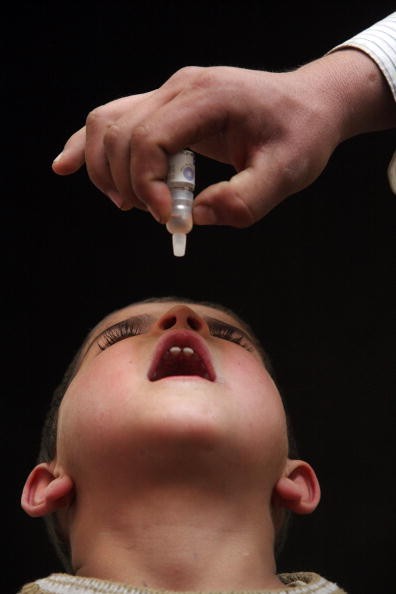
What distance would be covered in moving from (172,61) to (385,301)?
2.34ft

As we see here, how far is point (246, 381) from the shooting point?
132 cm

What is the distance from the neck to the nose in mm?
251

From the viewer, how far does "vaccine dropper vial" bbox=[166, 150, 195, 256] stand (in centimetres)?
112

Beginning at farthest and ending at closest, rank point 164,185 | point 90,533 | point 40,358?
point 40,358 → point 90,533 → point 164,185

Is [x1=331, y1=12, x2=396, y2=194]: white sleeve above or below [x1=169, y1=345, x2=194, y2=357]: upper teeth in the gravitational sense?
above

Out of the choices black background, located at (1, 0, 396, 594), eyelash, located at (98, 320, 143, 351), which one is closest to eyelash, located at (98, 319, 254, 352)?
eyelash, located at (98, 320, 143, 351)

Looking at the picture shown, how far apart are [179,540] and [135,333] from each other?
14.5 inches

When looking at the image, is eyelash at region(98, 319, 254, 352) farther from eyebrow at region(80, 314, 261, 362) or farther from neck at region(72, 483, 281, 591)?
neck at region(72, 483, 281, 591)

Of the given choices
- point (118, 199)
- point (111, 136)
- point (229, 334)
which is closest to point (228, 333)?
point (229, 334)

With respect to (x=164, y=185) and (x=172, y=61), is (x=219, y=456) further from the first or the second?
(x=172, y=61)

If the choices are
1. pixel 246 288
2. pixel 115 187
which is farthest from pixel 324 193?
pixel 115 187

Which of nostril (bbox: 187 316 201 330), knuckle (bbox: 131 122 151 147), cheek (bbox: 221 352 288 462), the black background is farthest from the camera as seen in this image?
the black background

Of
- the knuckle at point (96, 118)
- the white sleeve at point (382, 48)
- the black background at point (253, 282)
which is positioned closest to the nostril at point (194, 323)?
the knuckle at point (96, 118)

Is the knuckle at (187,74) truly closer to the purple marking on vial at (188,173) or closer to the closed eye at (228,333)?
the purple marking on vial at (188,173)
